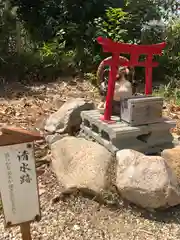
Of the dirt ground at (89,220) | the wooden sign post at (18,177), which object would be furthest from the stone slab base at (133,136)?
the wooden sign post at (18,177)

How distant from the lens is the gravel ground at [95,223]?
258 centimetres

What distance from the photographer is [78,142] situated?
335 centimetres

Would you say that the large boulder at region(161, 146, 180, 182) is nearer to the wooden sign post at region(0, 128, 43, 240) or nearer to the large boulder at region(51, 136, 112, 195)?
the large boulder at region(51, 136, 112, 195)

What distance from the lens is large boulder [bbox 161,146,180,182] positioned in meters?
3.08

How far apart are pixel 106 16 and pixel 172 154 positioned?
15.8 feet

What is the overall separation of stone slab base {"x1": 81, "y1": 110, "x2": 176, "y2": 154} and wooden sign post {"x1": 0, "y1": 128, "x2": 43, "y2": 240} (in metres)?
1.30

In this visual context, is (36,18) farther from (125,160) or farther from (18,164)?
(18,164)

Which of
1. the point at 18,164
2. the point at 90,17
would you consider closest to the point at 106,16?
the point at 90,17

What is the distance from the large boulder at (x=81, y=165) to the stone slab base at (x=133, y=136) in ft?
0.52

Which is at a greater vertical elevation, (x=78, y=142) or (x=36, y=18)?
(x=36, y=18)

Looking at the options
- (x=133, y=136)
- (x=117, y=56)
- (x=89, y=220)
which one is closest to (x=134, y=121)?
(x=133, y=136)

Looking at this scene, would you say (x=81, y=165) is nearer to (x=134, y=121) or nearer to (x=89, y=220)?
(x=89, y=220)

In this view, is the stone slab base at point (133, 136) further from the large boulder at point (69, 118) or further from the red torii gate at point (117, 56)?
the large boulder at point (69, 118)

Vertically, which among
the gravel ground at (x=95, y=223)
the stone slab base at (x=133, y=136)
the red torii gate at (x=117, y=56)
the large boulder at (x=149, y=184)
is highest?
the red torii gate at (x=117, y=56)
